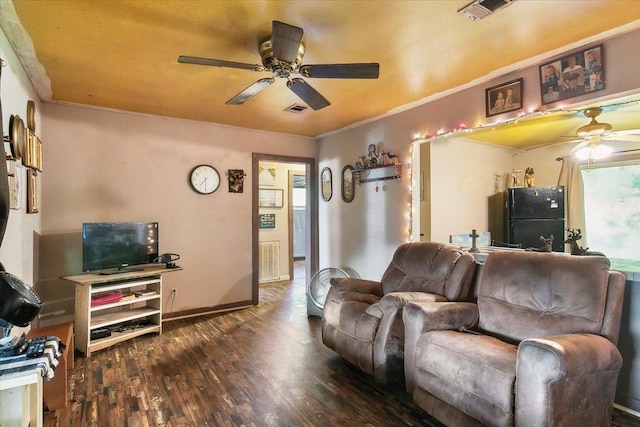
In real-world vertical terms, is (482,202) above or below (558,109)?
below

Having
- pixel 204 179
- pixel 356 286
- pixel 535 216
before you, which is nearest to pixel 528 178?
pixel 535 216

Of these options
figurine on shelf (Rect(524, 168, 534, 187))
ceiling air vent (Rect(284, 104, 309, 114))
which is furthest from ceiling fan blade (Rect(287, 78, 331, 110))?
figurine on shelf (Rect(524, 168, 534, 187))

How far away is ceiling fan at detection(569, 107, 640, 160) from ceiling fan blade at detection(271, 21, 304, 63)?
93.5 inches

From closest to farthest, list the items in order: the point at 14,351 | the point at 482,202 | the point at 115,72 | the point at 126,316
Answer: the point at 14,351 < the point at 115,72 < the point at 126,316 < the point at 482,202

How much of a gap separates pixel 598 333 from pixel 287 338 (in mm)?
2482

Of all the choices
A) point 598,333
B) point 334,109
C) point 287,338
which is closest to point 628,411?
point 598,333

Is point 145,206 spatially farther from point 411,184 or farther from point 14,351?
point 411,184

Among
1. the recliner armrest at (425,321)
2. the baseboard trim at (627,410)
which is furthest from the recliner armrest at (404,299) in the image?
the baseboard trim at (627,410)

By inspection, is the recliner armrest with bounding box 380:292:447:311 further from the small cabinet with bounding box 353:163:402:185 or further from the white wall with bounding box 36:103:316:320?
the white wall with bounding box 36:103:316:320

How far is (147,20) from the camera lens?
1.92m

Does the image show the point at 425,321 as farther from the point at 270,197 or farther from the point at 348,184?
the point at 270,197

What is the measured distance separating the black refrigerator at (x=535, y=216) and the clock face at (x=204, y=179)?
3.93 meters

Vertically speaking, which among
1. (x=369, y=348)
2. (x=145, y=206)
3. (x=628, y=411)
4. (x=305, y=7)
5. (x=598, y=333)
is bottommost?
(x=628, y=411)

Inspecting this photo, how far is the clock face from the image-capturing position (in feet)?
13.4
